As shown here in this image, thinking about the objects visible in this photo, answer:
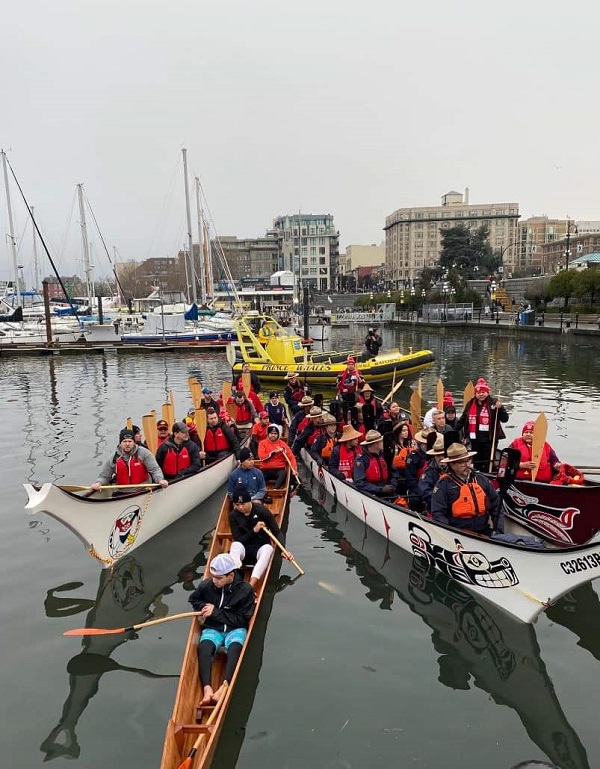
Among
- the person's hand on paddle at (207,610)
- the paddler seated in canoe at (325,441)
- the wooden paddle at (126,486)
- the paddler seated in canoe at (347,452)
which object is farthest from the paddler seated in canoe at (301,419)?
the person's hand on paddle at (207,610)

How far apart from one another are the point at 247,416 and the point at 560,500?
8.33m

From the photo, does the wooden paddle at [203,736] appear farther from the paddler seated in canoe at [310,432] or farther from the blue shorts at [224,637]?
the paddler seated in canoe at [310,432]

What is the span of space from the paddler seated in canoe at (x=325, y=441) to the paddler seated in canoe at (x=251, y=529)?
3538 mm

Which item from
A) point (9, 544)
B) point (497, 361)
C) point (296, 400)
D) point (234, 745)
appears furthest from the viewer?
point (497, 361)

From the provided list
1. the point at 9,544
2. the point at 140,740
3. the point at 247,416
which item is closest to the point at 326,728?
the point at 140,740

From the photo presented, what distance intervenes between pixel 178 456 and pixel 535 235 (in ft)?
586

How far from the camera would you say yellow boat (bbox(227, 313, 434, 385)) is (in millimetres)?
23609

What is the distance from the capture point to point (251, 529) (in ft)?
24.3

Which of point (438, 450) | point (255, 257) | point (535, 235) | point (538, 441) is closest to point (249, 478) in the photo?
point (438, 450)

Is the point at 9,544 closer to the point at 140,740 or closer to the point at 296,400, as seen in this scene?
the point at 140,740

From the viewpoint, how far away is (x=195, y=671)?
17.1ft

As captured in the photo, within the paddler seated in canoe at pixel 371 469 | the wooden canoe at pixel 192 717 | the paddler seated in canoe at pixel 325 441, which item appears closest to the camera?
the wooden canoe at pixel 192 717

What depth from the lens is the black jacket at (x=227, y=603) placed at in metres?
5.73

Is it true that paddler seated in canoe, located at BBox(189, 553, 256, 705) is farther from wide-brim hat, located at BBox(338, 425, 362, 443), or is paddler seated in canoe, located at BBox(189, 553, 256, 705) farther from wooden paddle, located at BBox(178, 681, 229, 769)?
wide-brim hat, located at BBox(338, 425, 362, 443)
